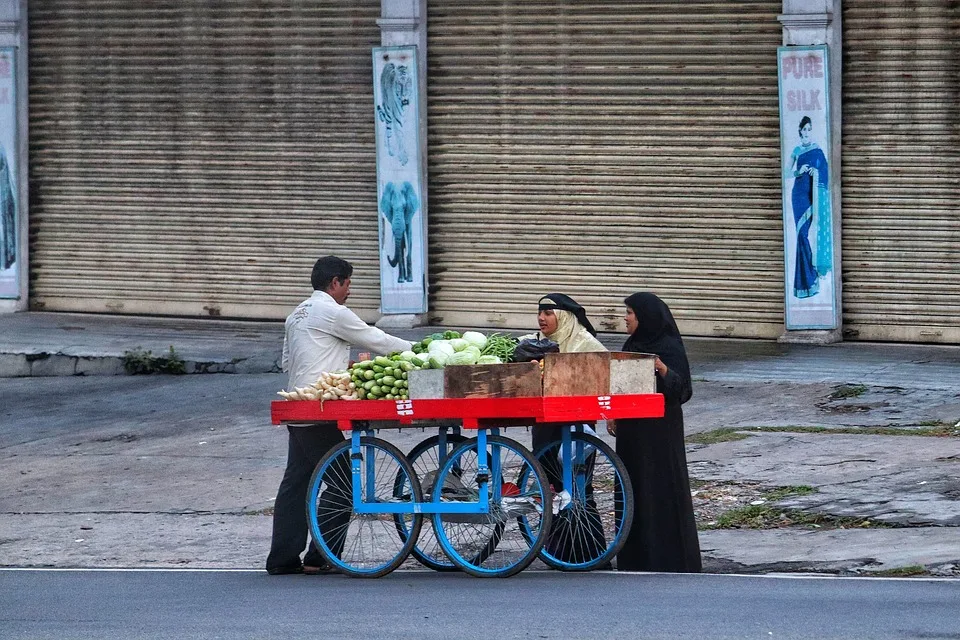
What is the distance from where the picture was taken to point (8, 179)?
18250mm

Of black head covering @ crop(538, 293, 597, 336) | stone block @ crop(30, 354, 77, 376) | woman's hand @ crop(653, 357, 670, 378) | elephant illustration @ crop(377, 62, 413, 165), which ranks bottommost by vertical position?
stone block @ crop(30, 354, 77, 376)

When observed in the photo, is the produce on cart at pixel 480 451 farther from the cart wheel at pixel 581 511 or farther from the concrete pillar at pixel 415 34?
the concrete pillar at pixel 415 34

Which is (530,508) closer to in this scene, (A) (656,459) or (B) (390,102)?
(A) (656,459)

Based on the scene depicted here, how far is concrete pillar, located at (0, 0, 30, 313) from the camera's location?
18.2 metres

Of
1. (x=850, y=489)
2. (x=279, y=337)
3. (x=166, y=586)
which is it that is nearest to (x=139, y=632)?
(x=166, y=586)

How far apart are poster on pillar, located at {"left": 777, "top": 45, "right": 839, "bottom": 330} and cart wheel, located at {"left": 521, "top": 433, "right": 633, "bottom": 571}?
296 inches

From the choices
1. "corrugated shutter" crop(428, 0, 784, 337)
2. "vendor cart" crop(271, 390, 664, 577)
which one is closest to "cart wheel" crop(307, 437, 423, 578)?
"vendor cart" crop(271, 390, 664, 577)

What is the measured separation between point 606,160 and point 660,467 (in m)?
8.30

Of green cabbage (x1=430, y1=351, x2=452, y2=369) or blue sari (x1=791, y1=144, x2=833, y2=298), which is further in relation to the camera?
blue sari (x1=791, y1=144, x2=833, y2=298)

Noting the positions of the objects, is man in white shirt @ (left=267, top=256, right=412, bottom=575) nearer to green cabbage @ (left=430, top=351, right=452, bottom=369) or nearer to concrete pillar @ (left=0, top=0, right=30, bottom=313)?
Answer: green cabbage @ (left=430, top=351, right=452, bottom=369)

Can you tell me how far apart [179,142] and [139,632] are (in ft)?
38.3

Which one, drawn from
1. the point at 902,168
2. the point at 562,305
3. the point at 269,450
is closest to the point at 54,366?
the point at 269,450

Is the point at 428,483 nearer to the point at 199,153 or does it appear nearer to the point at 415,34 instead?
the point at 415,34

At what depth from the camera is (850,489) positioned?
991 cm
